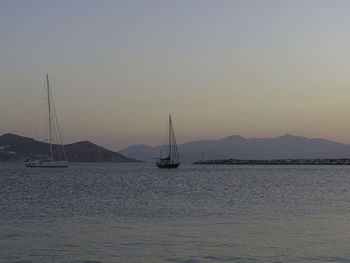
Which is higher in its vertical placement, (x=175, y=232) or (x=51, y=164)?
(x=51, y=164)

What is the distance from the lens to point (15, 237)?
22453mm

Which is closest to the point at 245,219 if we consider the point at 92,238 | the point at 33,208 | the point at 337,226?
the point at 337,226

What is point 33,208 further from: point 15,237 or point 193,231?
point 193,231

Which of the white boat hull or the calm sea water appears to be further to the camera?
the white boat hull

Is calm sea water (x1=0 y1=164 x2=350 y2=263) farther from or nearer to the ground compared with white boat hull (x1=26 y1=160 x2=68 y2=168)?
nearer to the ground

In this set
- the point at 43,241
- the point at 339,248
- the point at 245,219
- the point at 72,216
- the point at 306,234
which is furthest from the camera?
the point at 72,216

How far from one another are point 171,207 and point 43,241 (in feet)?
51.6

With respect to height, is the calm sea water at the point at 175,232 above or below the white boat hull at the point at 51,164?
below

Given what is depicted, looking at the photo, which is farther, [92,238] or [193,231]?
[193,231]

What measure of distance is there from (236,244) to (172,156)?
383 ft

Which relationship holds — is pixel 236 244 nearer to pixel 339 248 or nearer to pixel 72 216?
pixel 339 248

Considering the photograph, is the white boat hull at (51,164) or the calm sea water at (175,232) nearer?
the calm sea water at (175,232)

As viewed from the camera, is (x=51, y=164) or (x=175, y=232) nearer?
(x=175, y=232)

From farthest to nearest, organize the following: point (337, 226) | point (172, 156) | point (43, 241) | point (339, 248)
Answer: point (172, 156), point (337, 226), point (43, 241), point (339, 248)
